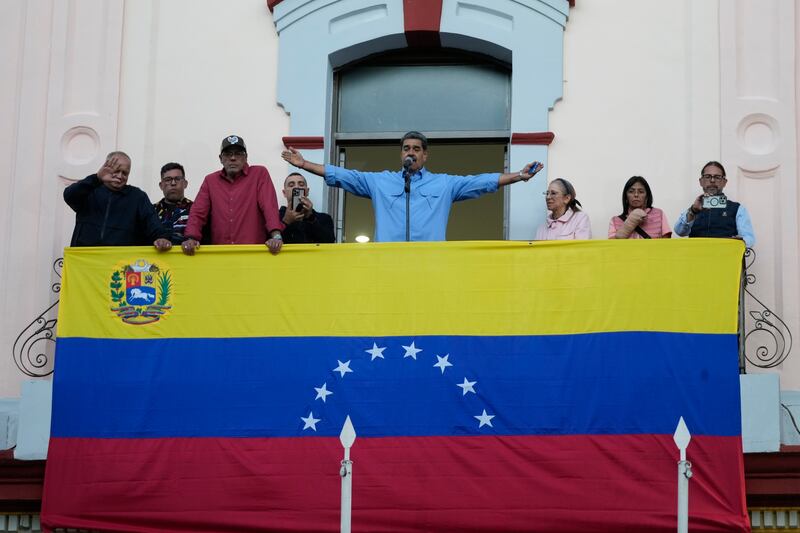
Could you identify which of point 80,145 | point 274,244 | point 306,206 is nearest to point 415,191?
point 306,206

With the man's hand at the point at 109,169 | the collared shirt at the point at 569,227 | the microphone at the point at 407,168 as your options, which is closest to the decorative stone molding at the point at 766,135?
the collared shirt at the point at 569,227

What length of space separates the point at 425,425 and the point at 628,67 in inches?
131

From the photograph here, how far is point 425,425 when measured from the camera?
1077 cm

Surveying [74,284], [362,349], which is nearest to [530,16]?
[362,349]

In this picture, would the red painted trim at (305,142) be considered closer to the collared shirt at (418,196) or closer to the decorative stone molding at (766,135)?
the collared shirt at (418,196)

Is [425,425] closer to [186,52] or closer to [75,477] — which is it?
[75,477]

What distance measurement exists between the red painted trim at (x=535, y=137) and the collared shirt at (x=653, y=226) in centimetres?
91

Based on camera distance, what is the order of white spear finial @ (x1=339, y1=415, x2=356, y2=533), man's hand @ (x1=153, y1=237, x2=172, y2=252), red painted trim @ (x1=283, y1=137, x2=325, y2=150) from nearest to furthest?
1. white spear finial @ (x1=339, y1=415, x2=356, y2=533)
2. man's hand @ (x1=153, y1=237, x2=172, y2=252)
3. red painted trim @ (x1=283, y1=137, x2=325, y2=150)

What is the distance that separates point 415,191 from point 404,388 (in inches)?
55.1

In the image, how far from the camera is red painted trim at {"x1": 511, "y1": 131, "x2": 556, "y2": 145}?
12.3 meters

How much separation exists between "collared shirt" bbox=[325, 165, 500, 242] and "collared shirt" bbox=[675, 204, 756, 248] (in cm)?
132

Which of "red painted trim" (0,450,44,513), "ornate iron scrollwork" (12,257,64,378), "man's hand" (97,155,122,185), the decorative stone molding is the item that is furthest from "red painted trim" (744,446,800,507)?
"ornate iron scrollwork" (12,257,64,378)

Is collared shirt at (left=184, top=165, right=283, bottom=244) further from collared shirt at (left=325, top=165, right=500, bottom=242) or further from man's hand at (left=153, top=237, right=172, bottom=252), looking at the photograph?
collared shirt at (left=325, top=165, right=500, bottom=242)

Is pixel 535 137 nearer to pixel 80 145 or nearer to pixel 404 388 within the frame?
pixel 404 388
